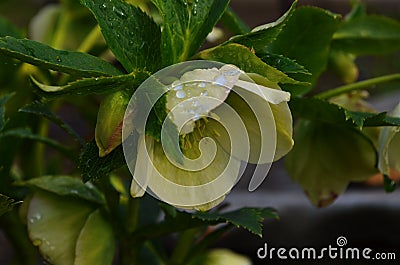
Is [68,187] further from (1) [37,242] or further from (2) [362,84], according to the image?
(2) [362,84]

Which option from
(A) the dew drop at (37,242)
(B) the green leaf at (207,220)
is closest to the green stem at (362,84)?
(B) the green leaf at (207,220)

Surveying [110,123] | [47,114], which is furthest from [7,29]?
[110,123]

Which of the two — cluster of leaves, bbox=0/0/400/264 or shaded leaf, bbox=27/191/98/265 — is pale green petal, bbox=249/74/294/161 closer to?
cluster of leaves, bbox=0/0/400/264

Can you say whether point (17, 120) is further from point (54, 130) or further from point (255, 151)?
point (54, 130)

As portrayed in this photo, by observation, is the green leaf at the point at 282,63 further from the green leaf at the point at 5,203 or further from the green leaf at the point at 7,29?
the green leaf at the point at 7,29

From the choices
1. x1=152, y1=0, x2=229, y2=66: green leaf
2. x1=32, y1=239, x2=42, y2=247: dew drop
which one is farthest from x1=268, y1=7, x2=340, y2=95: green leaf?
x1=32, y1=239, x2=42, y2=247: dew drop

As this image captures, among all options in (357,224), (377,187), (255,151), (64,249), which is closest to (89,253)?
(64,249)

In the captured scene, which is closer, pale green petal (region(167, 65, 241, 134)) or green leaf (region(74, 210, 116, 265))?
pale green petal (region(167, 65, 241, 134))
